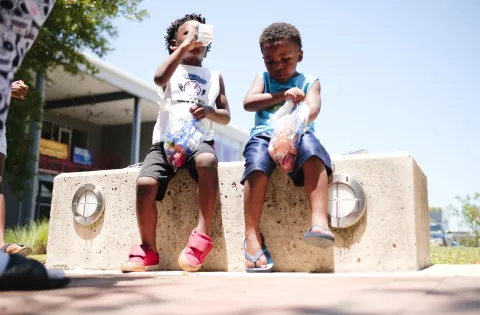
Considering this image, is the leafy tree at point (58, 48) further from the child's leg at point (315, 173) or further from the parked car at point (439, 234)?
the parked car at point (439, 234)

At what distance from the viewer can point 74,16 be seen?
6871 millimetres

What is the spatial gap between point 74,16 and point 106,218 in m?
4.92

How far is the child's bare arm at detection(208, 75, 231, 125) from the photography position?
2686mm

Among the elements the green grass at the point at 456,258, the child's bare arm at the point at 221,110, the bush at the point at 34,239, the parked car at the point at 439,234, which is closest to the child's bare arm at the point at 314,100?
the child's bare arm at the point at 221,110

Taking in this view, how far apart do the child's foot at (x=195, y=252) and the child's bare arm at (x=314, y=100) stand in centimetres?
82

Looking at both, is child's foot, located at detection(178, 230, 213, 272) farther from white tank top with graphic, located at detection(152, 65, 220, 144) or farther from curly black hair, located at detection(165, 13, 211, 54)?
curly black hair, located at detection(165, 13, 211, 54)

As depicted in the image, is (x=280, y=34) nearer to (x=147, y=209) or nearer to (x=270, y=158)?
(x=270, y=158)

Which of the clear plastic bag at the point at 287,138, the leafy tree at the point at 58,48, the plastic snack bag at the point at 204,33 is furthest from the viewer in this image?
the leafy tree at the point at 58,48

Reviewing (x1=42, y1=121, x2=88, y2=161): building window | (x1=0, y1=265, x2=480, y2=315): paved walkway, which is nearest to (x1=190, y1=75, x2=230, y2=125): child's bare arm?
(x1=0, y1=265, x2=480, y2=315): paved walkway

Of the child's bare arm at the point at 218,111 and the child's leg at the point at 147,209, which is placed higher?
the child's bare arm at the point at 218,111

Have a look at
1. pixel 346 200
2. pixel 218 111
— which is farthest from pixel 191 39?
pixel 346 200

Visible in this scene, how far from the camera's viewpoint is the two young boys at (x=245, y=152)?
2246 mm

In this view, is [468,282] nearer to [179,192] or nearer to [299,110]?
[299,110]

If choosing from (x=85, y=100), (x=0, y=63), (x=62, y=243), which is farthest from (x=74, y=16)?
(x=85, y=100)
